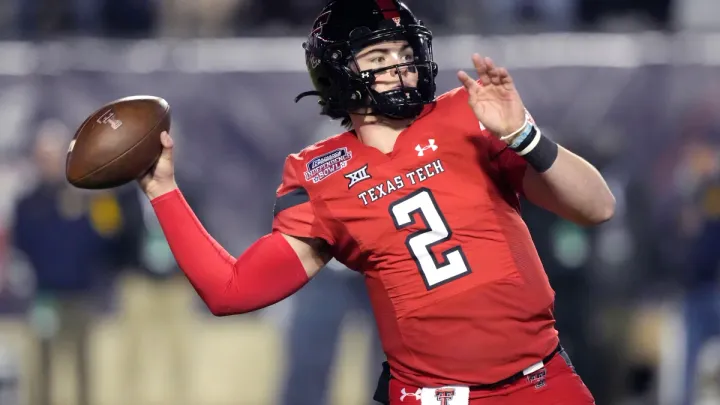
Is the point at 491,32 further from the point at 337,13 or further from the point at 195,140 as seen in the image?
the point at 337,13

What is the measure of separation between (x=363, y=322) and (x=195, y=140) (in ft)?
4.93

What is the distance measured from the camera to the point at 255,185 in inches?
282

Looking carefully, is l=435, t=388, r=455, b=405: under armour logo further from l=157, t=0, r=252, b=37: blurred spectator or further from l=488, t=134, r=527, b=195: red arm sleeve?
l=157, t=0, r=252, b=37: blurred spectator

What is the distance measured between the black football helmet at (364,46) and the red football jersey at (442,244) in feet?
0.30

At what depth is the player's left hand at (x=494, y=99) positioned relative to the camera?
2684mm

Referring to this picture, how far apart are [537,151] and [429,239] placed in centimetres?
36

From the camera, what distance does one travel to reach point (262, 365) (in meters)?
7.27

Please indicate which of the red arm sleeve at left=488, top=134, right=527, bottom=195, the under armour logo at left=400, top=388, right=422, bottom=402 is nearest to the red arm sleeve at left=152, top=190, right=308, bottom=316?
the under armour logo at left=400, top=388, right=422, bottom=402

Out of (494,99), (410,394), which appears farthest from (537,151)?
(410,394)

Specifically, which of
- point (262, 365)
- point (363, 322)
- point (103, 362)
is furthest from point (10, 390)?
point (363, 322)

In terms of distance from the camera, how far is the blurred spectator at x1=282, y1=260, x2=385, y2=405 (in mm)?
6441

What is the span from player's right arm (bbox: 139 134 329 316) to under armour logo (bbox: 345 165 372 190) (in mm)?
192

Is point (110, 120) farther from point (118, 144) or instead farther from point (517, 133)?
point (517, 133)

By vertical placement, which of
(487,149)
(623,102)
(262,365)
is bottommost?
(262,365)
